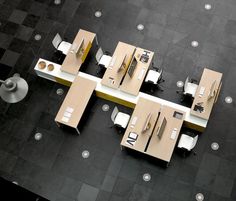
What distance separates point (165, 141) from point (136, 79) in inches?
66.2

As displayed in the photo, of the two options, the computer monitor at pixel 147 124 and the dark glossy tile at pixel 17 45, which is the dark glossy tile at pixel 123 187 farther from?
the dark glossy tile at pixel 17 45

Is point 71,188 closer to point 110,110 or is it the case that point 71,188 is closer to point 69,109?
point 69,109

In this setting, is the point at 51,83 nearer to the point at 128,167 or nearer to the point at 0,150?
the point at 0,150

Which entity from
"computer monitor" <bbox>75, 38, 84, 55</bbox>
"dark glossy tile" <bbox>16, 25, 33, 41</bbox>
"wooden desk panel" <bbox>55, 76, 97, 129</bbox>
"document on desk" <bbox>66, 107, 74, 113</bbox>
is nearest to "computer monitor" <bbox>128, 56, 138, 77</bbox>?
"wooden desk panel" <bbox>55, 76, 97, 129</bbox>

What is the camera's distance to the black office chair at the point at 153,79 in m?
9.42

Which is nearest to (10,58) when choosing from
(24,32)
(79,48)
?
(24,32)

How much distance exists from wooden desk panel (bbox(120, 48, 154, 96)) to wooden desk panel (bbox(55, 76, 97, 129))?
2.44 feet

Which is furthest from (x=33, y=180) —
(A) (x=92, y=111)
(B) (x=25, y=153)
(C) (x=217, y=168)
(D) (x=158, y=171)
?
(C) (x=217, y=168)

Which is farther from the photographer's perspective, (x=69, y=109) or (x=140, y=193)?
(x=69, y=109)

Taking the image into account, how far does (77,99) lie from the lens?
919cm

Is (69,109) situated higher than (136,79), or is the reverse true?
(136,79)

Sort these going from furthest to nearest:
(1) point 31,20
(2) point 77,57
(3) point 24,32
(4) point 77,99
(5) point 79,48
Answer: (1) point 31,20 < (3) point 24,32 < (2) point 77,57 < (5) point 79,48 < (4) point 77,99

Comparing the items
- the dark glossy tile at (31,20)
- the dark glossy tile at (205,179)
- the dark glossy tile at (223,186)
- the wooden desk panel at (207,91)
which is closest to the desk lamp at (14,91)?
the wooden desk panel at (207,91)

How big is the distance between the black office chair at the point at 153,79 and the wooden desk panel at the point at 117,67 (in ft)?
1.94
